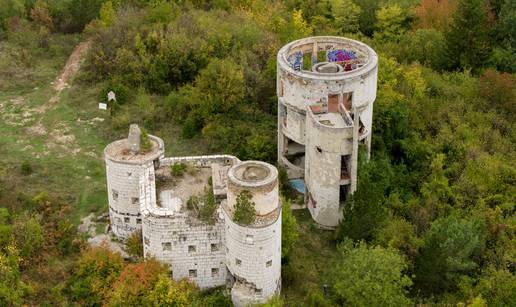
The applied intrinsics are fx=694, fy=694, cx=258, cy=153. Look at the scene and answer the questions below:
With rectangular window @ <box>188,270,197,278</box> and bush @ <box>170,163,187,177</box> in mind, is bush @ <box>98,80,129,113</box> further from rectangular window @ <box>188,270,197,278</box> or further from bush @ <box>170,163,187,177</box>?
rectangular window @ <box>188,270,197,278</box>

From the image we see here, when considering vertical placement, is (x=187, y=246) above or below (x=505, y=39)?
below

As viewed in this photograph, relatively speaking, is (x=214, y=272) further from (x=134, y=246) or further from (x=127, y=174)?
(x=127, y=174)

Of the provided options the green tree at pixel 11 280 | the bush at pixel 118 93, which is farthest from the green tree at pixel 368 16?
the green tree at pixel 11 280

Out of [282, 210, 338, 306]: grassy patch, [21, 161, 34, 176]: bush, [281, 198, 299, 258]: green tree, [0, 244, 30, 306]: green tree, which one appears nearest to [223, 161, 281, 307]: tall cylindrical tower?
[282, 210, 338, 306]: grassy patch

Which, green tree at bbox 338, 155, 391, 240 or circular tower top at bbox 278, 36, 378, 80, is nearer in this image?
green tree at bbox 338, 155, 391, 240

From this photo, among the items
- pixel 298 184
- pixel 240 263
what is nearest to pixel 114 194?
pixel 240 263

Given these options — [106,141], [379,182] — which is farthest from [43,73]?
[379,182]

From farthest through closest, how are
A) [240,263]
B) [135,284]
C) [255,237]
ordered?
[240,263], [135,284], [255,237]

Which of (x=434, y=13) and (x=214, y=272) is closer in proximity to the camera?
(x=214, y=272)
